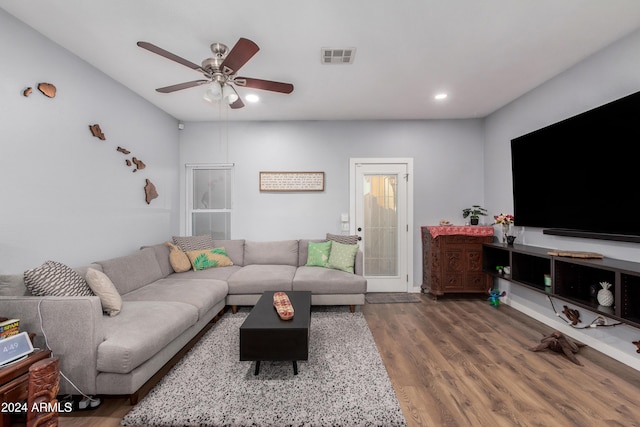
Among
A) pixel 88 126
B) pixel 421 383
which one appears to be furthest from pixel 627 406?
pixel 88 126

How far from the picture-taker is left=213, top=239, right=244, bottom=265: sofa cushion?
4.03m

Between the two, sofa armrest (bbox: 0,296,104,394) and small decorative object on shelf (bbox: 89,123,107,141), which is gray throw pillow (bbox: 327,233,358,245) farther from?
small decorative object on shelf (bbox: 89,123,107,141)

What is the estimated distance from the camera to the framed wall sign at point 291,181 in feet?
14.3

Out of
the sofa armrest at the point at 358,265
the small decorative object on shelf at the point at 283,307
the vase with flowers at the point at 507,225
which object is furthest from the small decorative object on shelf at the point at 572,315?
the small decorative object on shelf at the point at 283,307

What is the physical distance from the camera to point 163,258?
3434mm

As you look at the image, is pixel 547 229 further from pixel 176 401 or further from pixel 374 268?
pixel 176 401

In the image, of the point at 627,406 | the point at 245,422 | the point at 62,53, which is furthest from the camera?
the point at 62,53

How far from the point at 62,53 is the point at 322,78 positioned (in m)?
2.36

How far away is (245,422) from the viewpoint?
162 cm

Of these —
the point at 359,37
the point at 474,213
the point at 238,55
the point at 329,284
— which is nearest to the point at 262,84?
the point at 238,55

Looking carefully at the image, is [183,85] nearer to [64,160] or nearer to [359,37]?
[64,160]

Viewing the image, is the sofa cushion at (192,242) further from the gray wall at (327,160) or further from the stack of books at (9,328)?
the stack of books at (9,328)

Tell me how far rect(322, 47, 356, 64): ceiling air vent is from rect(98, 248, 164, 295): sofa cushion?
2825 mm

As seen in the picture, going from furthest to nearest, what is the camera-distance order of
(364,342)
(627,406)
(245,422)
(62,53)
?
(364,342) < (62,53) < (627,406) < (245,422)
